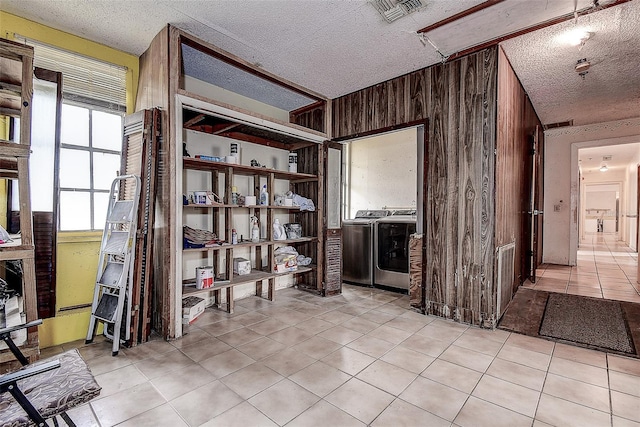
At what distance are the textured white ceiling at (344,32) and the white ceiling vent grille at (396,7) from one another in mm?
68

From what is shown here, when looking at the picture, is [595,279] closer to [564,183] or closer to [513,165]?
[564,183]

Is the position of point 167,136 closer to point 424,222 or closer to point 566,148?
point 424,222

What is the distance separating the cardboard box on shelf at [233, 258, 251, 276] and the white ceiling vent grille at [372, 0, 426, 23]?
288cm

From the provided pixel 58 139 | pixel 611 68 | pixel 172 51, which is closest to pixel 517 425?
pixel 172 51

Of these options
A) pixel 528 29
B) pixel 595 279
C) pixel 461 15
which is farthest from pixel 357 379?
pixel 595 279

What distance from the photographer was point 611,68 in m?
3.38

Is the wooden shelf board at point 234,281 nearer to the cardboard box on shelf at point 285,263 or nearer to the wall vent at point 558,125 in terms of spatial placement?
the cardboard box on shelf at point 285,263

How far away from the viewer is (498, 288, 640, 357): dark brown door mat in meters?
2.54

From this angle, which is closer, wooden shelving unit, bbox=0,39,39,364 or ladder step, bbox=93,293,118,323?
wooden shelving unit, bbox=0,39,39,364

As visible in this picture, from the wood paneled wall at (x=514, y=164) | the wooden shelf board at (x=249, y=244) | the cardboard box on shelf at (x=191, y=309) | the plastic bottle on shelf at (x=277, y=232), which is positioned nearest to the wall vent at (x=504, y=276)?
the wood paneled wall at (x=514, y=164)

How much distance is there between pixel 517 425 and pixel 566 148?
6.22m

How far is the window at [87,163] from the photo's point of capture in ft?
8.65

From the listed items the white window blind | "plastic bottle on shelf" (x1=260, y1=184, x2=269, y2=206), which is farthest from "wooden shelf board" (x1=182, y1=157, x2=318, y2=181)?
the white window blind

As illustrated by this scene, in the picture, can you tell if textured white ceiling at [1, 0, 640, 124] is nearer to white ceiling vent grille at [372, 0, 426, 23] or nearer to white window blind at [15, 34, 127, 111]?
white ceiling vent grille at [372, 0, 426, 23]
